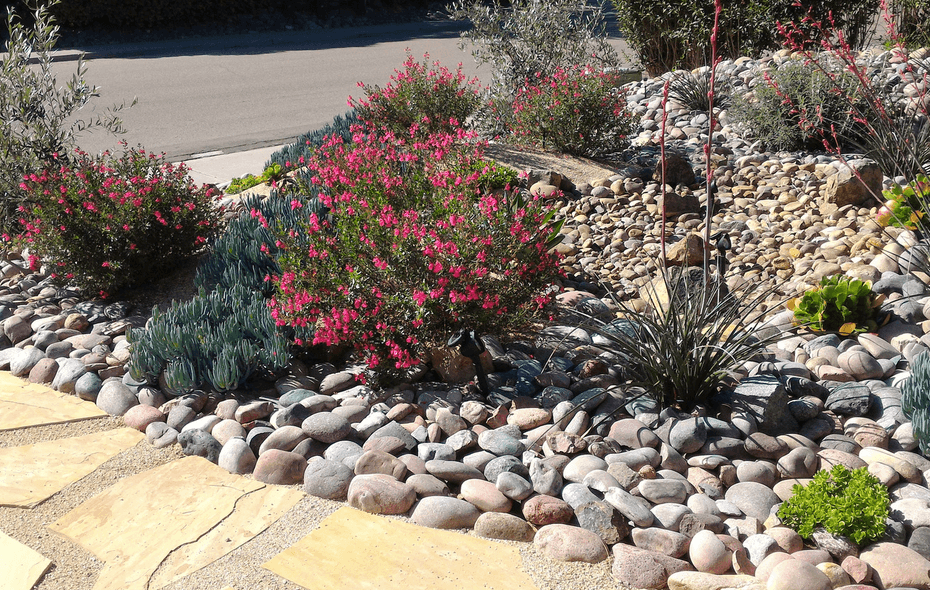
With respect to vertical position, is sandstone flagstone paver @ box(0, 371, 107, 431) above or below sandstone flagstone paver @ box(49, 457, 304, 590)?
above

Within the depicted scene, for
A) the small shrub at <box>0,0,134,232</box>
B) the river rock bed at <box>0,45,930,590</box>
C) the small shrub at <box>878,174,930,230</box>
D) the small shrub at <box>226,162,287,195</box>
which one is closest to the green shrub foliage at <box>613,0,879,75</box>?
the small shrub at <box>878,174,930,230</box>

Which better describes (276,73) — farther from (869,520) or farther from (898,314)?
(869,520)

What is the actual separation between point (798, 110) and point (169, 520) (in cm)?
577

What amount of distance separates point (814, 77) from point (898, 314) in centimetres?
295

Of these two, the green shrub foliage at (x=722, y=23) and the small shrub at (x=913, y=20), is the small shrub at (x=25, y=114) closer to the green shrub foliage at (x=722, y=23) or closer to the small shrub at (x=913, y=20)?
the green shrub foliage at (x=722, y=23)

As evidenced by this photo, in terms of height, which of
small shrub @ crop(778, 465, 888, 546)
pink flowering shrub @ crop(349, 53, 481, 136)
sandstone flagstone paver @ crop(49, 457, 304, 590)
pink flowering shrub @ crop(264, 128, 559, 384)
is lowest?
sandstone flagstone paver @ crop(49, 457, 304, 590)

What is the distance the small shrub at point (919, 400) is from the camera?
2.84 metres

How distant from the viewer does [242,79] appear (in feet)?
40.9

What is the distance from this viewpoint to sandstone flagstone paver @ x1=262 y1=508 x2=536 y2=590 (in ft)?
7.80

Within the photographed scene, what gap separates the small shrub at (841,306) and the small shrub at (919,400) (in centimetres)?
84

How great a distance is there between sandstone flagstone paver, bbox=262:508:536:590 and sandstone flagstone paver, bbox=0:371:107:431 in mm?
→ 1629

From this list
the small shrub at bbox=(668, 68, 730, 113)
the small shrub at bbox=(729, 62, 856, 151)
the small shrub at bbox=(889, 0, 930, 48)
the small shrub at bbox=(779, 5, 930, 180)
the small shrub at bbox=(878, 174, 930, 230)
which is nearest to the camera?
the small shrub at bbox=(878, 174, 930, 230)

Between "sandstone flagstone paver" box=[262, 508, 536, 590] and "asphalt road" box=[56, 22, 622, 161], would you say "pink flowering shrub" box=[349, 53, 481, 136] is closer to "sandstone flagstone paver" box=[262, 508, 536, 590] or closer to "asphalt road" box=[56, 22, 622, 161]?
"asphalt road" box=[56, 22, 622, 161]

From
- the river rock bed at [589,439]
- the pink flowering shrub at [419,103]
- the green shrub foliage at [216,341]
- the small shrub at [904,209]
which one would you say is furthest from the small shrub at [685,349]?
the pink flowering shrub at [419,103]
